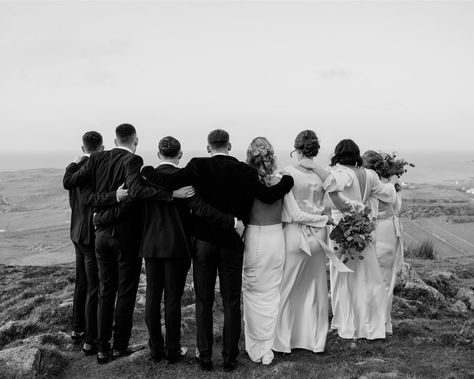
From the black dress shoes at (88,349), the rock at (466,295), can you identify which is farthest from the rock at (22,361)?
the rock at (466,295)

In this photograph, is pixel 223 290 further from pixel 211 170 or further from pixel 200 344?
pixel 211 170

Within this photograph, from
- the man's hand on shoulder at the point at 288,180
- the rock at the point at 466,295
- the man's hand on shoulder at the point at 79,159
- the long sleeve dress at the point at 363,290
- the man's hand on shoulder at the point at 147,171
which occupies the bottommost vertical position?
the rock at the point at 466,295

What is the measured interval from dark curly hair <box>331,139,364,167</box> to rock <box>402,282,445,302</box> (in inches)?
183

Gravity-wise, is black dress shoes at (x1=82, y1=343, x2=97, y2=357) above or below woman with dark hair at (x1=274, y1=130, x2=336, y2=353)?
below

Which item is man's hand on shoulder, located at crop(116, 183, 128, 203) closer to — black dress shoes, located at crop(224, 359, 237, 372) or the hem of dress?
black dress shoes, located at crop(224, 359, 237, 372)

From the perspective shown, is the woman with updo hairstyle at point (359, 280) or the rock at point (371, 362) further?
the woman with updo hairstyle at point (359, 280)

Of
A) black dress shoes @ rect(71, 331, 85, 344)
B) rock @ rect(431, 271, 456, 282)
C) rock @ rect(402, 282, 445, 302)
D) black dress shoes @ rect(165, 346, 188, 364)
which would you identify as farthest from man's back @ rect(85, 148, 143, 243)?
rock @ rect(431, 271, 456, 282)

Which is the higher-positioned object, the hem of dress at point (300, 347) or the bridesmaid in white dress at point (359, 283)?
the bridesmaid in white dress at point (359, 283)

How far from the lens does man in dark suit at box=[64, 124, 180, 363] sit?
21.2ft

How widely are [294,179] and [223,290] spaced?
1867mm

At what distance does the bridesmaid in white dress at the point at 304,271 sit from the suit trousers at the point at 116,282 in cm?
221

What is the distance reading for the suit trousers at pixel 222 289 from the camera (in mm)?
6371

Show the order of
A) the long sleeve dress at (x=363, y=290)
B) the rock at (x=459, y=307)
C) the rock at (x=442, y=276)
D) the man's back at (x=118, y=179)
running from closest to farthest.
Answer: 1. the man's back at (x=118, y=179)
2. the long sleeve dress at (x=363, y=290)
3. the rock at (x=459, y=307)
4. the rock at (x=442, y=276)

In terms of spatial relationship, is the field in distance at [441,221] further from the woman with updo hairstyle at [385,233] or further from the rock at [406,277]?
the woman with updo hairstyle at [385,233]
